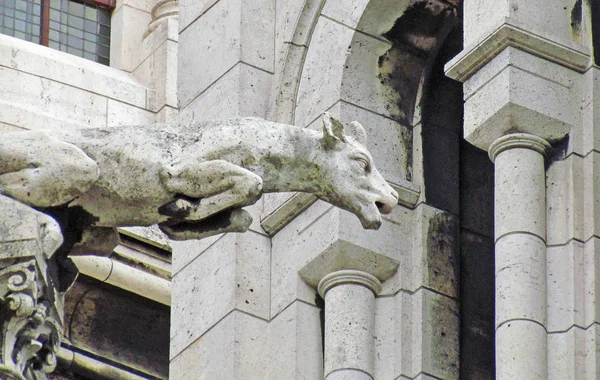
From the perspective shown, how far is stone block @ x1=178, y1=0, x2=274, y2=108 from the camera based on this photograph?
44.0 ft

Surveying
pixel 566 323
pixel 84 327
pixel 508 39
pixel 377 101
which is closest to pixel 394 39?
pixel 377 101

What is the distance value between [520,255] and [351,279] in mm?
1385

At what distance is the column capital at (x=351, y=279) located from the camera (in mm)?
12383

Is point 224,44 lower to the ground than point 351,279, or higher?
higher

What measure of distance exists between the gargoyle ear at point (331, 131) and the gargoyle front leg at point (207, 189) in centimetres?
36

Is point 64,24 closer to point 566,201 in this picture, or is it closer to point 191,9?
point 191,9

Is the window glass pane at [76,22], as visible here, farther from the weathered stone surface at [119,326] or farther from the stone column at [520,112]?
the stone column at [520,112]

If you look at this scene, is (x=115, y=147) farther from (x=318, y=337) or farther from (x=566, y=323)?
(x=318, y=337)

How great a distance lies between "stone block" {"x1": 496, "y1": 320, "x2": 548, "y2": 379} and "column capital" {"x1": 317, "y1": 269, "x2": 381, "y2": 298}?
141 centimetres

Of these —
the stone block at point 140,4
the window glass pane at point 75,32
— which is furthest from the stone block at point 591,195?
the stone block at point 140,4

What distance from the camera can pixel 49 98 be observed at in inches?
763

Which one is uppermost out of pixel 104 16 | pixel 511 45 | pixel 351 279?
pixel 104 16

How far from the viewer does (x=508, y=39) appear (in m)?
11.7

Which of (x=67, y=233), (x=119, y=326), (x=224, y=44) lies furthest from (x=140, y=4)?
(x=67, y=233)
